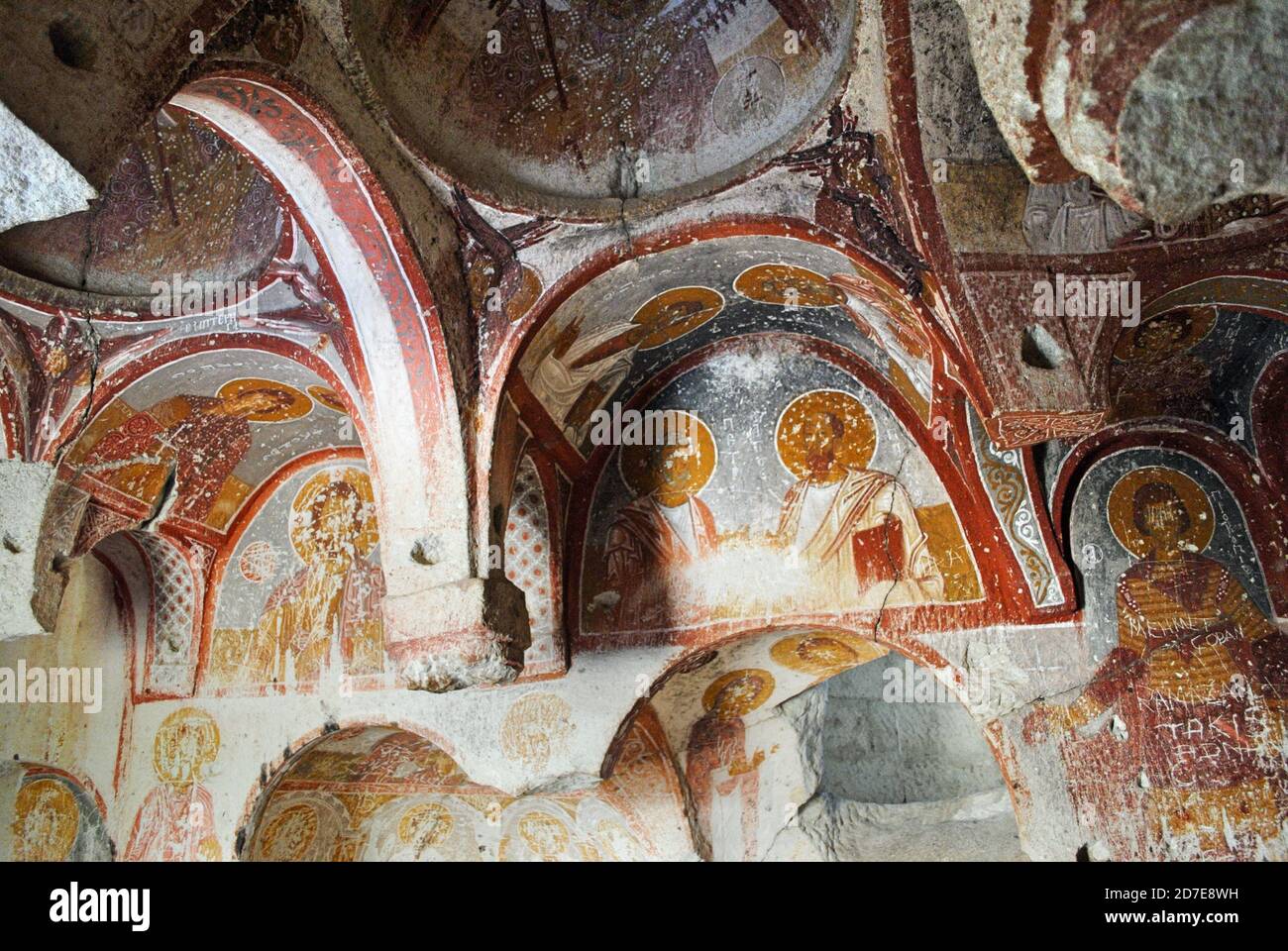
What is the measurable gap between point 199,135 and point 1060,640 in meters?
5.60

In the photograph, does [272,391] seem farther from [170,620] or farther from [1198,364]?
[1198,364]

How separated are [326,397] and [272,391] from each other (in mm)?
346

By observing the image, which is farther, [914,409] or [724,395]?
[724,395]

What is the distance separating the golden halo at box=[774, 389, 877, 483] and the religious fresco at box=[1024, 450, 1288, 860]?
1.25 meters

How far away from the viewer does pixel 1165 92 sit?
3.03 meters

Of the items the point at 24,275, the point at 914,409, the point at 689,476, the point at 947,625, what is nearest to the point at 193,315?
the point at 24,275

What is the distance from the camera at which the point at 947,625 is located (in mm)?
6406

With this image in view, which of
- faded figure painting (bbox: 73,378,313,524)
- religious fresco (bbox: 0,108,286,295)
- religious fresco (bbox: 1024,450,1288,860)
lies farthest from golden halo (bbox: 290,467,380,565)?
religious fresco (bbox: 1024,450,1288,860)

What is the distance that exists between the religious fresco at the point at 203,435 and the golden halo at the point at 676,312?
2036 millimetres

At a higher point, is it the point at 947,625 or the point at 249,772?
the point at 947,625

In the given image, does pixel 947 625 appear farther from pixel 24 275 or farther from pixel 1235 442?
pixel 24 275

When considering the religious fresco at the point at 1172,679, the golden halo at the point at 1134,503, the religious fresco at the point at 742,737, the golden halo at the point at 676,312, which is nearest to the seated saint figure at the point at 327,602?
the religious fresco at the point at 742,737

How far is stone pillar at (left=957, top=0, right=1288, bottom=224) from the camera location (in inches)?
116

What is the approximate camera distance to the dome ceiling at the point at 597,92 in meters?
5.38
